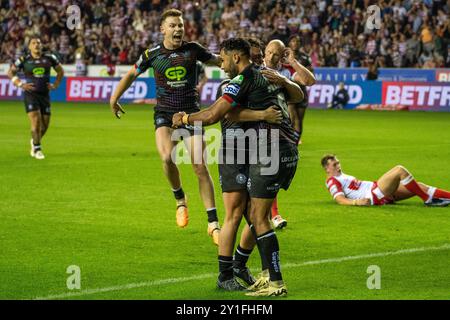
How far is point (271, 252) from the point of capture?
8453mm

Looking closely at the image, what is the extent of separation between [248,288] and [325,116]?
81.0ft

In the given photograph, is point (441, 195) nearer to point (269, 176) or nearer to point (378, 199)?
point (378, 199)

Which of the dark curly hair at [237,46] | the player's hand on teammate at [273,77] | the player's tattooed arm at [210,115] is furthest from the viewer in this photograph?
the player's hand on teammate at [273,77]

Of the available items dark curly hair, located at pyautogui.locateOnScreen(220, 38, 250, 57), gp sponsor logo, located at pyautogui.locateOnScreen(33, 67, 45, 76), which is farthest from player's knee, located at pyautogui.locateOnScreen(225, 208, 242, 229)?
gp sponsor logo, located at pyautogui.locateOnScreen(33, 67, 45, 76)

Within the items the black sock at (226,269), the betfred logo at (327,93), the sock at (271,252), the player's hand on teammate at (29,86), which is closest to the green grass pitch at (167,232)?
the black sock at (226,269)

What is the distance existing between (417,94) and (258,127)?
1062 inches

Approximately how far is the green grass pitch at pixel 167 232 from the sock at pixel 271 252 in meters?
0.25

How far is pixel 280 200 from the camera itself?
14.9m

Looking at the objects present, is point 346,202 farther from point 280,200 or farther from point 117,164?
point 117,164

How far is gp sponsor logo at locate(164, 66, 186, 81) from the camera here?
484 inches

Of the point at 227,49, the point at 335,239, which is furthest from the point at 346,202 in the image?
the point at 227,49

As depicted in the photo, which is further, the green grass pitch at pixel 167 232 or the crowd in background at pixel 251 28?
the crowd in background at pixel 251 28

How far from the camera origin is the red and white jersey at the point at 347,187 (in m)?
14.2

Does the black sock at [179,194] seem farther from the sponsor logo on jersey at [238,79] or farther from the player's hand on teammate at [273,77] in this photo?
the sponsor logo on jersey at [238,79]
